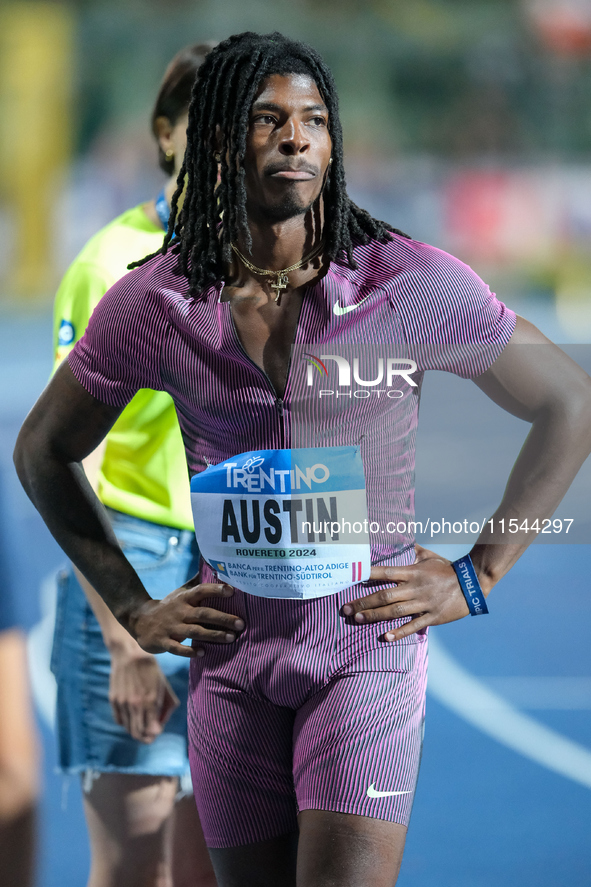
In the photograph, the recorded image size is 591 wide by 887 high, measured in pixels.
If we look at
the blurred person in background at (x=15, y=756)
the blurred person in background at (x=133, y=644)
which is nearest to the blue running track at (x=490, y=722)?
the blurred person in background at (x=15, y=756)

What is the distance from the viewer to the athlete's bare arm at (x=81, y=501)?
185 cm

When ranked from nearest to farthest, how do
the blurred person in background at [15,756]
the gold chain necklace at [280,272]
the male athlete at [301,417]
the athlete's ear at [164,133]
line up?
the blurred person in background at [15,756]
the male athlete at [301,417]
the gold chain necklace at [280,272]
the athlete's ear at [164,133]

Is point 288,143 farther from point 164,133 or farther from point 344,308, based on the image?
point 164,133

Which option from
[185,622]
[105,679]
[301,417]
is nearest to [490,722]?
[105,679]

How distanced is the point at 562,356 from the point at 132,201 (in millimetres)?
13251

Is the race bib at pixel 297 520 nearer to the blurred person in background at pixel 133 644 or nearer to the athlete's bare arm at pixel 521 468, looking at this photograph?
the athlete's bare arm at pixel 521 468

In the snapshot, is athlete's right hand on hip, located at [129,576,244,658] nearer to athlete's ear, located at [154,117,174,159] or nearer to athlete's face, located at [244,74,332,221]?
athlete's face, located at [244,74,332,221]

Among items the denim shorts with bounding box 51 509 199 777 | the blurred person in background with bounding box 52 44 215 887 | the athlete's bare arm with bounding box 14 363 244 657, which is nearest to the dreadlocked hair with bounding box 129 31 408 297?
the athlete's bare arm with bounding box 14 363 244 657

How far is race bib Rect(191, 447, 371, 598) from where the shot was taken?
168 centimetres

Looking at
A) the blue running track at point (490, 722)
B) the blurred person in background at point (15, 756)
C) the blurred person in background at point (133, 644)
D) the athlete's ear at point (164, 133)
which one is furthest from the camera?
the athlete's ear at point (164, 133)

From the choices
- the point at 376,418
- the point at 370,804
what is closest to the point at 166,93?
the point at 376,418

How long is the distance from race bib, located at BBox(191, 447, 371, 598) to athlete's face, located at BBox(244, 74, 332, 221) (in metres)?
0.43

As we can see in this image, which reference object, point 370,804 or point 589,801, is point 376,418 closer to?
point 370,804

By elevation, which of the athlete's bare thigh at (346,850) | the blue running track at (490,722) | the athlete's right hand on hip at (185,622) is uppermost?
the athlete's right hand on hip at (185,622)
